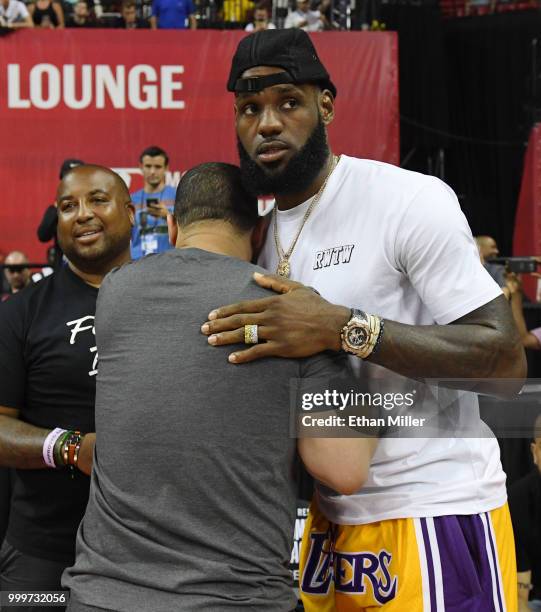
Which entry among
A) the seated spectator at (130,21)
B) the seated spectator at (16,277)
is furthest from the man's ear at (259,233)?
the seated spectator at (130,21)

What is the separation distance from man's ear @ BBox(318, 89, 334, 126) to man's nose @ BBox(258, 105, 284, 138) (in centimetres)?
14

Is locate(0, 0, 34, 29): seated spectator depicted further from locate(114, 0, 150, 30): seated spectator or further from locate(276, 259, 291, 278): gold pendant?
locate(276, 259, 291, 278): gold pendant

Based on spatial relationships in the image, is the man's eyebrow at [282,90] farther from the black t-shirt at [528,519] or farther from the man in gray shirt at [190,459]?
the black t-shirt at [528,519]

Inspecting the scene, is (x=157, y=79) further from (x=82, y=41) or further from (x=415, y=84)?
(x=415, y=84)

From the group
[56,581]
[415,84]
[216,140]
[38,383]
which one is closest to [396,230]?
[38,383]

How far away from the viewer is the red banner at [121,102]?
10008mm

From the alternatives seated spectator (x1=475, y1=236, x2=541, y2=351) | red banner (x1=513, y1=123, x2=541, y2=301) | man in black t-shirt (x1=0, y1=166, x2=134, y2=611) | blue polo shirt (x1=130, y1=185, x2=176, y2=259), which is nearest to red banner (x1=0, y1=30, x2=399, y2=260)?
red banner (x1=513, y1=123, x2=541, y2=301)

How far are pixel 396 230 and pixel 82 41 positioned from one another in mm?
8958

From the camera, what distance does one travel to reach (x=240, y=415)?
1719mm

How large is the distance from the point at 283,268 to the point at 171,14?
9.72 meters

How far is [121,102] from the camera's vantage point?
33.2 feet

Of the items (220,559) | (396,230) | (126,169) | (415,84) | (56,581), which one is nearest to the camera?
(220,559)

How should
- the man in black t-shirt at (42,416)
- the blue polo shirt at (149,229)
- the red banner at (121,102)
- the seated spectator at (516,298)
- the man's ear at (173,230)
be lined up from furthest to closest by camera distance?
the red banner at (121,102) → the blue polo shirt at (149,229) → the seated spectator at (516,298) → the man in black t-shirt at (42,416) → the man's ear at (173,230)

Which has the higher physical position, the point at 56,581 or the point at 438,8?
the point at 438,8
